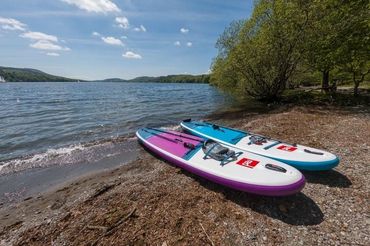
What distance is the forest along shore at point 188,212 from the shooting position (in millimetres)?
4496

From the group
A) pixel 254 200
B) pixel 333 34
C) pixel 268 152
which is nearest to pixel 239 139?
pixel 268 152

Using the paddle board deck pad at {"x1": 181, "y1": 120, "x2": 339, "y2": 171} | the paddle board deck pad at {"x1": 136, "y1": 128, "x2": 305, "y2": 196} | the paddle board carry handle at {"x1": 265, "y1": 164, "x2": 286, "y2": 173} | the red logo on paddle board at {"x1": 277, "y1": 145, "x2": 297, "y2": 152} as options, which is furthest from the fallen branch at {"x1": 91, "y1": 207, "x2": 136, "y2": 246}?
the red logo on paddle board at {"x1": 277, "y1": 145, "x2": 297, "y2": 152}

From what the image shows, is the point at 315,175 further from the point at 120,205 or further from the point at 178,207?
the point at 120,205

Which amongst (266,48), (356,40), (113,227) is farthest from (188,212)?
(356,40)

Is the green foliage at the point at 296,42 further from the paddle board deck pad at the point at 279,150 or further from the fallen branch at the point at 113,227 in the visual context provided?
the fallen branch at the point at 113,227

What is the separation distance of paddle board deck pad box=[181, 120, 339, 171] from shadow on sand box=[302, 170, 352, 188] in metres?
0.32

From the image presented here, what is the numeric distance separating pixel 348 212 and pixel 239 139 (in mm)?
4739

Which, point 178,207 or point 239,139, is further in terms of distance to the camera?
point 239,139

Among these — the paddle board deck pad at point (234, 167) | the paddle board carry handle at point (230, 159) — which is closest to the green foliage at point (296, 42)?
the paddle board deck pad at point (234, 167)

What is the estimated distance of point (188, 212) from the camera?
17.5 feet

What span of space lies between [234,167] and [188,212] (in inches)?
74.6

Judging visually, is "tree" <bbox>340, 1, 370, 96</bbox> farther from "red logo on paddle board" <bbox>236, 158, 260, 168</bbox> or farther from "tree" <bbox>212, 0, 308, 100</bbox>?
"red logo on paddle board" <bbox>236, 158, 260, 168</bbox>

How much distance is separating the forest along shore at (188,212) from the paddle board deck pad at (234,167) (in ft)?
1.28

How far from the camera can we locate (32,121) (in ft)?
62.4
